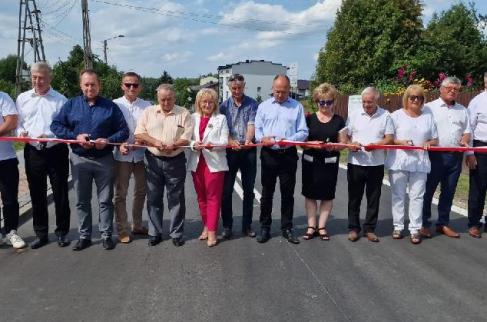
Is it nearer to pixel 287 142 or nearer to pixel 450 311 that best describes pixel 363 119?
pixel 287 142

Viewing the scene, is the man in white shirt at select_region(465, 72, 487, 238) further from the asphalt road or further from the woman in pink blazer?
the woman in pink blazer

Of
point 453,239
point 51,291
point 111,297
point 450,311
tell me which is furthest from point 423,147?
point 51,291

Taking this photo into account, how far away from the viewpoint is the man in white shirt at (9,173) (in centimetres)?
552

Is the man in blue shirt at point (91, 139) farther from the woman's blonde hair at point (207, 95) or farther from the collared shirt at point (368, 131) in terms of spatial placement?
the collared shirt at point (368, 131)

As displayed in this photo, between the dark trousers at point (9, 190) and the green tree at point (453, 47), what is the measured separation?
3043 centimetres

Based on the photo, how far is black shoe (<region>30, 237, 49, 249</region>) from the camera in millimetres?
5816

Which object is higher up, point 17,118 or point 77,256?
point 17,118

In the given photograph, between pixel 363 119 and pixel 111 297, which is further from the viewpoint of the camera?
pixel 363 119

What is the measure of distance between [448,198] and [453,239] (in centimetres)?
55

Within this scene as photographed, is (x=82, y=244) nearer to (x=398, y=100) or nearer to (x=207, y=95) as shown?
(x=207, y=95)

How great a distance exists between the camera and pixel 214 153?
5.86 meters

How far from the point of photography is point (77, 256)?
5484mm

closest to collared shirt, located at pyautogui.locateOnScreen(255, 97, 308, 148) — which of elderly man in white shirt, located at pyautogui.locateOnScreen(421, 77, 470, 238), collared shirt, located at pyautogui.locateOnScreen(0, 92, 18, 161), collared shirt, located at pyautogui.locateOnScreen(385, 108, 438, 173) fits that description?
collared shirt, located at pyautogui.locateOnScreen(385, 108, 438, 173)

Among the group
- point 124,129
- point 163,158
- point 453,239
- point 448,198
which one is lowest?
point 453,239
